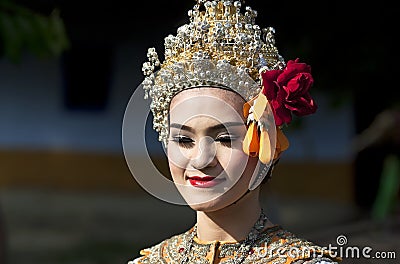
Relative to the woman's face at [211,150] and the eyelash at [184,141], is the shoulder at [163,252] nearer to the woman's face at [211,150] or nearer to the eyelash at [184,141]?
the woman's face at [211,150]

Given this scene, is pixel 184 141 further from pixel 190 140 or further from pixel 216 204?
pixel 216 204

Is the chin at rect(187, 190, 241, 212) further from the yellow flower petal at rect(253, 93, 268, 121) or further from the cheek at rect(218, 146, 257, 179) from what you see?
the yellow flower petal at rect(253, 93, 268, 121)

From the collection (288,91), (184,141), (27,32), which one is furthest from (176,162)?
(27,32)

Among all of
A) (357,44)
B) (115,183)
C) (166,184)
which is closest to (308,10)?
(357,44)

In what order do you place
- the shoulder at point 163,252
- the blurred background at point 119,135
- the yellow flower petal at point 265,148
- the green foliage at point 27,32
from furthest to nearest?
the blurred background at point 119,135 < the green foliage at point 27,32 < the shoulder at point 163,252 < the yellow flower petal at point 265,148

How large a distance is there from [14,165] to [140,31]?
2309 mm

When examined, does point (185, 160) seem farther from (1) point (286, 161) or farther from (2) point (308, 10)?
(1) point (286, 161)

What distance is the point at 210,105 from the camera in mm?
1760

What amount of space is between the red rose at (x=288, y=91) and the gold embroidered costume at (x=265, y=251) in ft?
0.84

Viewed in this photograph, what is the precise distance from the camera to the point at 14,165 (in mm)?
9797

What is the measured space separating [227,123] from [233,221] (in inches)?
9.0

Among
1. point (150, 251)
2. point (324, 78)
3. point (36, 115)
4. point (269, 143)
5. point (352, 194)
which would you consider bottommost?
point (150, 251)

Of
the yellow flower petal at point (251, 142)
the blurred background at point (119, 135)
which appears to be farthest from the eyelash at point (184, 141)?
the blurred background at point (119, 135)

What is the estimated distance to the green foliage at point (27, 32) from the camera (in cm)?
365
